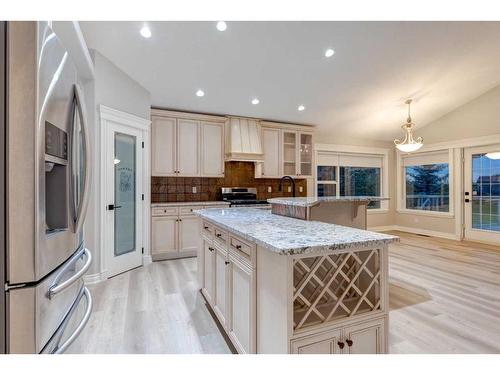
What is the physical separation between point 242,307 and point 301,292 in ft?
1.34

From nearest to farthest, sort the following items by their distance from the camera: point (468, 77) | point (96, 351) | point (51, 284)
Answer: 1. point (51, 284)
2. point (96, 351)
3. point (468, 77)

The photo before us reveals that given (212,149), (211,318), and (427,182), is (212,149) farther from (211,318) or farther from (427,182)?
(427,182)

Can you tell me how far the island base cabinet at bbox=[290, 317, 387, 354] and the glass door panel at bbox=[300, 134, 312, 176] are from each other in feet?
13.6

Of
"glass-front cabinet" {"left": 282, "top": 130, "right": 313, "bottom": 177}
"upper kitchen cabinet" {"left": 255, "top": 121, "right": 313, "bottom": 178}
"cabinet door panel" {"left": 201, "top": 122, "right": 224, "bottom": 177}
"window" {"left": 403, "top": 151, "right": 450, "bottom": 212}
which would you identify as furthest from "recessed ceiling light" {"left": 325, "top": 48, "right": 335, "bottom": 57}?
"window" {"left": 403, "top": 151, "right": 450, "bottom": 212}

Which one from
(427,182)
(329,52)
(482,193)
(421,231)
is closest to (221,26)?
(329,52)

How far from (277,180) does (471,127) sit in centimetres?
408

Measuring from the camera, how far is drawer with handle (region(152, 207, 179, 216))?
4.03 m

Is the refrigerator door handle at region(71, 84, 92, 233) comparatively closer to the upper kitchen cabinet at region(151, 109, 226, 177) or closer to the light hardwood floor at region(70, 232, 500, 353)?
the light hardwood floor at region(70, 232, 500, 353)

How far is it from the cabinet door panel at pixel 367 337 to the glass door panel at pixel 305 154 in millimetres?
4131

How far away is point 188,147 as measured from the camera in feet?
14.6
